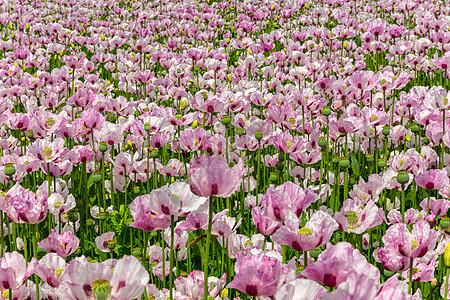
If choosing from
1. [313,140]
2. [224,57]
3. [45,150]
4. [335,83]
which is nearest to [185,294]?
[45,150]

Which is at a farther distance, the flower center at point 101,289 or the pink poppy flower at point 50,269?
the pink poppy flower at point 50,269

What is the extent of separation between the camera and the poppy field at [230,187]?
5.53 feet

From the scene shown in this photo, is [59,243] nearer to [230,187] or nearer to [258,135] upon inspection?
[230,187]

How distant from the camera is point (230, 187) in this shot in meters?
1.72

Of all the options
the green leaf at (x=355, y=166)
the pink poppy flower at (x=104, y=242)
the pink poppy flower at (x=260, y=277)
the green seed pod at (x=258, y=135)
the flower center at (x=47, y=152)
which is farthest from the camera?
the green leaf at (x=355, y=166)

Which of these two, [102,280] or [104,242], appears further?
[104,242]

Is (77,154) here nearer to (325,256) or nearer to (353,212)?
(353,212)

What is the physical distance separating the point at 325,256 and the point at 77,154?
238 cm

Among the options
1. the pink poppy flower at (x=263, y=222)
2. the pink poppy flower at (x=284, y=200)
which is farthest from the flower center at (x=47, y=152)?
the pink poppy flower at (x=284, y=200)

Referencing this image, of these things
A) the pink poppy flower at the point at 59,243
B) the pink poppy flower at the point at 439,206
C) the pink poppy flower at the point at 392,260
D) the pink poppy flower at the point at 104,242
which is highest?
the pink poppy flower at the point at 59,243

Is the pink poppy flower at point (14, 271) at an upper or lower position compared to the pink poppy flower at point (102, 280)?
lower

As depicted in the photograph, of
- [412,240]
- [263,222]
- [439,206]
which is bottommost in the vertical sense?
[439,206]

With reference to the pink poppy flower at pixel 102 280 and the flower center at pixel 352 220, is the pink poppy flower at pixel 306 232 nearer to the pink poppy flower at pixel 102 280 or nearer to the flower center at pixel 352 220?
the pink poppy flower at pixel 102 280

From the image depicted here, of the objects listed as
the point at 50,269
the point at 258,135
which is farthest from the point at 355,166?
the point at 50,269
